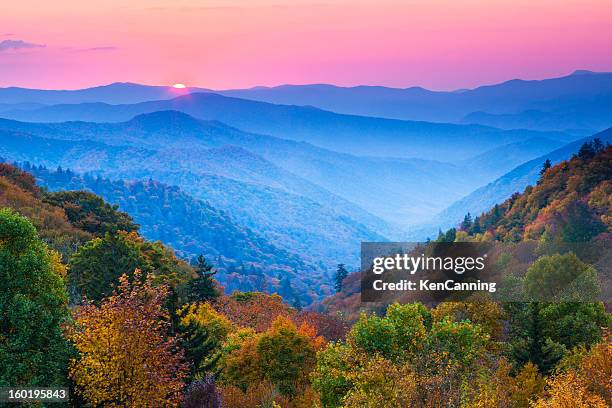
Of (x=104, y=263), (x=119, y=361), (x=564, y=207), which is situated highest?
(x=564, y=207)

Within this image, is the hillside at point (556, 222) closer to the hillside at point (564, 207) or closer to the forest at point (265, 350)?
the hillside at point (564, 207)

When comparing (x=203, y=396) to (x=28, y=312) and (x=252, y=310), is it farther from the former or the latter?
(x=252, y=310)

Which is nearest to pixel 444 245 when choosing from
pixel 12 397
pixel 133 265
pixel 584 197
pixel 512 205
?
pixel 584 197

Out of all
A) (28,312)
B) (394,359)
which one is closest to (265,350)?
(394,359)

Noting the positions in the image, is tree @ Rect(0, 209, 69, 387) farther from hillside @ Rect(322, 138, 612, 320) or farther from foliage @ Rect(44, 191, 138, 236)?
foliage @ Rect(44, 191, 138, 236)

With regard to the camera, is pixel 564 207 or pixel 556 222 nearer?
pixel 556 222

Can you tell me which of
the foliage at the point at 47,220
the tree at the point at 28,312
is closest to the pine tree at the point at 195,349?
the tree at the point at 28,312

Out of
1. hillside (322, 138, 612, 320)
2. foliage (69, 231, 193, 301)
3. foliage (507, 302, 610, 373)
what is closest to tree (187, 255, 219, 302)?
foliage (69, 231, 193, 301)
